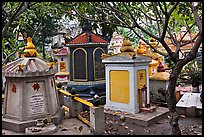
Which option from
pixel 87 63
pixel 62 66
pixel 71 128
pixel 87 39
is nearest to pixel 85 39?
pixel 87 39

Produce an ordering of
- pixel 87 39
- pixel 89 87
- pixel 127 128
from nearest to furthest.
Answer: pixel 127 128 < pixel 89 87 < pixel 87 39

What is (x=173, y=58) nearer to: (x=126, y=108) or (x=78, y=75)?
(x=126, y=108)

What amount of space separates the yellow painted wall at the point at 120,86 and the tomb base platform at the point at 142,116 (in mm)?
521

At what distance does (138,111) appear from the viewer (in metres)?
8.98

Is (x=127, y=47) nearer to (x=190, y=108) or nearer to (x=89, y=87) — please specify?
(x=89, y=87)

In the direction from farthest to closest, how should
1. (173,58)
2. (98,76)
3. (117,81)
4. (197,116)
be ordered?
(98,76), (117,81), (197,116), (173,58)

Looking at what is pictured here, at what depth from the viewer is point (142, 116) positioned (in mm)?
8461

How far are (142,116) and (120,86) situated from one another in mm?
1488

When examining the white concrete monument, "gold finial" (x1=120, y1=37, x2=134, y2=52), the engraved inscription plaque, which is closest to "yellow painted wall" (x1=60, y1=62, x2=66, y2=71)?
"gold finial" (x1=120, y1=37, x2=134, y2=52)

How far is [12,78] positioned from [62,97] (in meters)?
2.51

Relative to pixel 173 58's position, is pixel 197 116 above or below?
below

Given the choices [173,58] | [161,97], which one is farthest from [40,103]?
[161,97]

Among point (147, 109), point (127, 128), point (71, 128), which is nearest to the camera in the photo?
point (71, 128)

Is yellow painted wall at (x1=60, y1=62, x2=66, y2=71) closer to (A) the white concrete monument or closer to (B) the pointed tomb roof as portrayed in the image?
(B) the pointed tomb roof
